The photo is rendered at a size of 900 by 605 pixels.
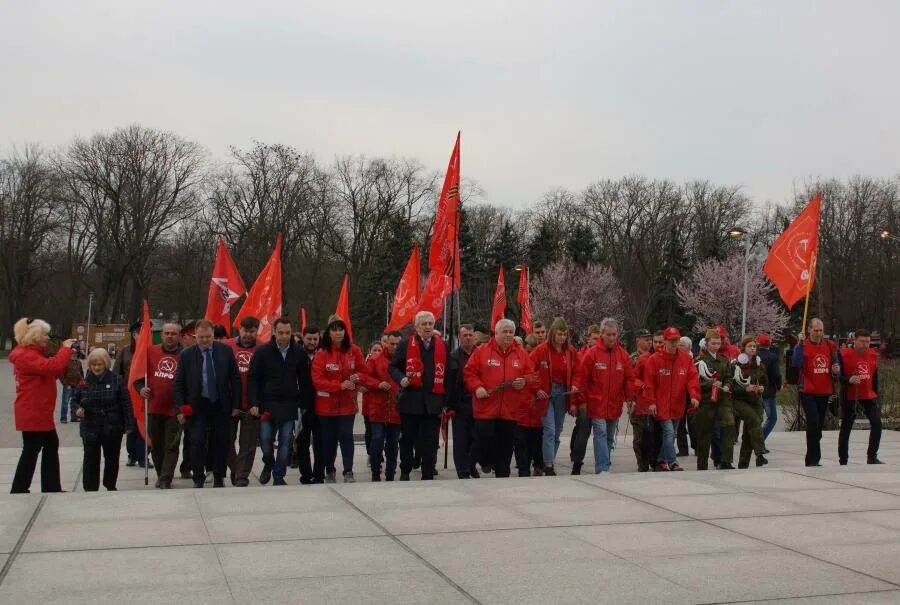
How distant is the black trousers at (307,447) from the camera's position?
10.7 metres

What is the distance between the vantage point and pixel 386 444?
11.2 m

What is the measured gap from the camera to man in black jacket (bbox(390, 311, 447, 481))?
10609 mm

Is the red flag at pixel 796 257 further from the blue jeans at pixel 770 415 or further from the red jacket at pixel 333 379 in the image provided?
the red jacket at pixel 333 379

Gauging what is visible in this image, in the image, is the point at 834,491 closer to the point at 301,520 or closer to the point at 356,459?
→ the point at 301,520

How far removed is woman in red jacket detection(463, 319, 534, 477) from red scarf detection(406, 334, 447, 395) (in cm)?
27

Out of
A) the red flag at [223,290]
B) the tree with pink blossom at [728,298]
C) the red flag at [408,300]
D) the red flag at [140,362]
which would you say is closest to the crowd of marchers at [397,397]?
the red flag at [140,362]

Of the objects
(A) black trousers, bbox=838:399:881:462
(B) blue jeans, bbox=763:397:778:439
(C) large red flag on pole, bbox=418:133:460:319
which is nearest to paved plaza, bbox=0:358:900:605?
(A) black trousers, bbox=838:399:881:462

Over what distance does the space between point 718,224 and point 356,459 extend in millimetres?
68699

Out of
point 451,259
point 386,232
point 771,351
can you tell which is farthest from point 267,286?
point 386,232

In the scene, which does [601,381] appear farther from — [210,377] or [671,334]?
[210,377]

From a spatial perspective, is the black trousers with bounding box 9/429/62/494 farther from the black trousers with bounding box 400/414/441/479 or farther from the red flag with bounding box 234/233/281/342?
the red flag with bounding box 234/233/281/342

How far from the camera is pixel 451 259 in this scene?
14109mm

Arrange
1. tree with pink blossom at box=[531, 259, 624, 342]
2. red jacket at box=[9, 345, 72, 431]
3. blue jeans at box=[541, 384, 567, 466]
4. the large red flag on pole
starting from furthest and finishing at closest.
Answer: tree with pink blossom at box=[531, 259, 624, 342] → the large red flag on pole → blue jeans at box=[541, 384, 567, 466] → red jacket at box=[9, 345, 72, 431]

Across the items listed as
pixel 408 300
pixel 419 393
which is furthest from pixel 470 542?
pixel 408 300
